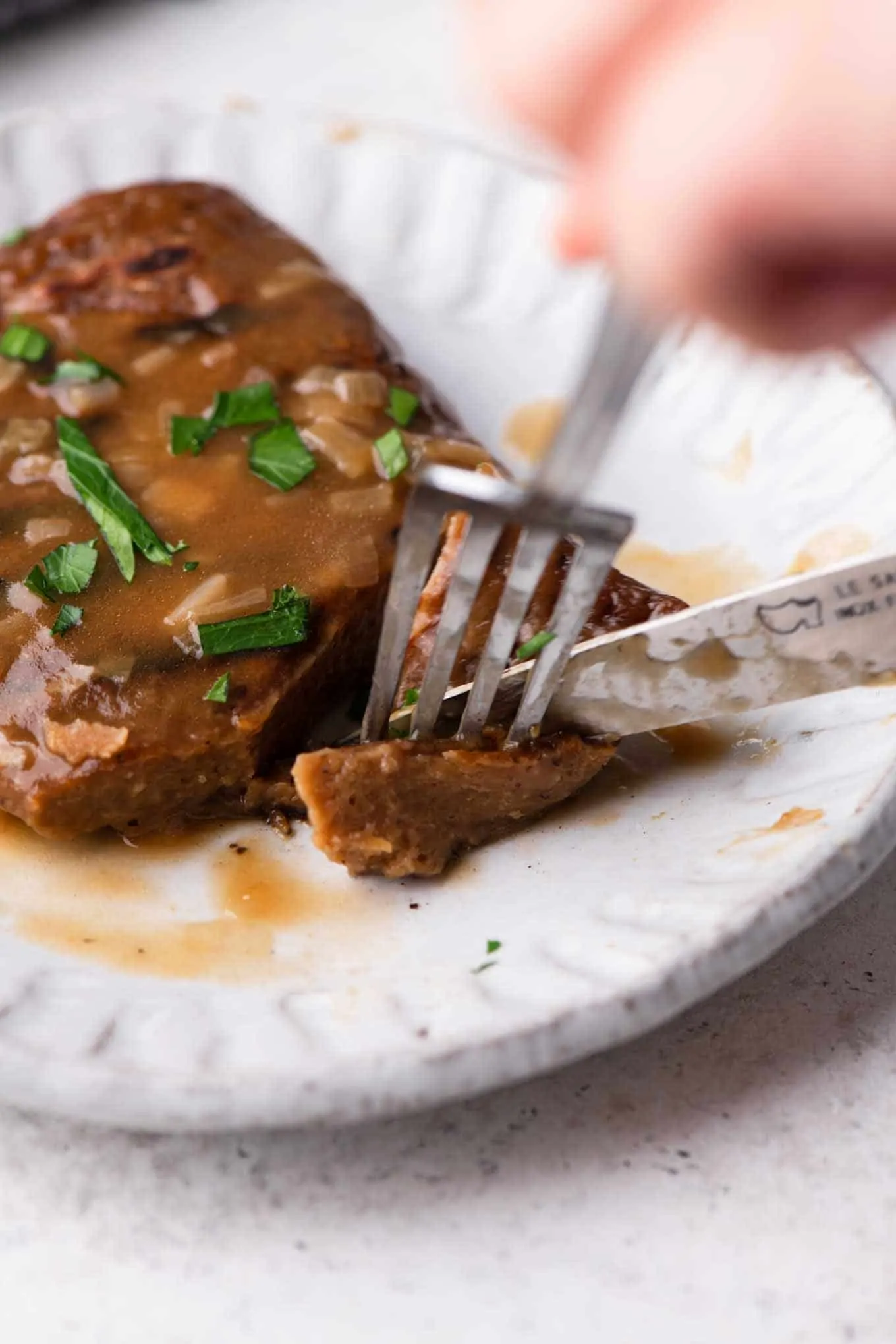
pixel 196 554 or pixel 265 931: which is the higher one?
pixel 196 554

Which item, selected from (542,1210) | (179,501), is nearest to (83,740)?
(179,501)

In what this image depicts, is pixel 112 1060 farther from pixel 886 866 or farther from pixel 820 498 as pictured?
pixel 820 498

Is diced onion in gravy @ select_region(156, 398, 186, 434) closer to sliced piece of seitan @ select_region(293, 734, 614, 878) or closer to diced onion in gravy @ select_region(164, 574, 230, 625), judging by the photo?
diced onion in gravy @ select_region(164, 574, 230, 625)

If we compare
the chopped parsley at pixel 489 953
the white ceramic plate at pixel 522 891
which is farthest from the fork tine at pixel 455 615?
the chopped parsley at pixel 489 953

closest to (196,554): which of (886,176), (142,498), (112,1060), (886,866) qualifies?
(142,498)

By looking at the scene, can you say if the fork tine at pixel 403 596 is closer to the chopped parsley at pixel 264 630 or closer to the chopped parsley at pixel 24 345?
the chopped parsley at pixel 264 630

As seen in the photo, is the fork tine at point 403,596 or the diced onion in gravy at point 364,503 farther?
the diced onion in gravy at point 364,503

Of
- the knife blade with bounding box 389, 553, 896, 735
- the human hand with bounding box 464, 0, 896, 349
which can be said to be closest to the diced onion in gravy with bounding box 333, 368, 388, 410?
the knife blade with bounding box 389, 553, 896, 735
